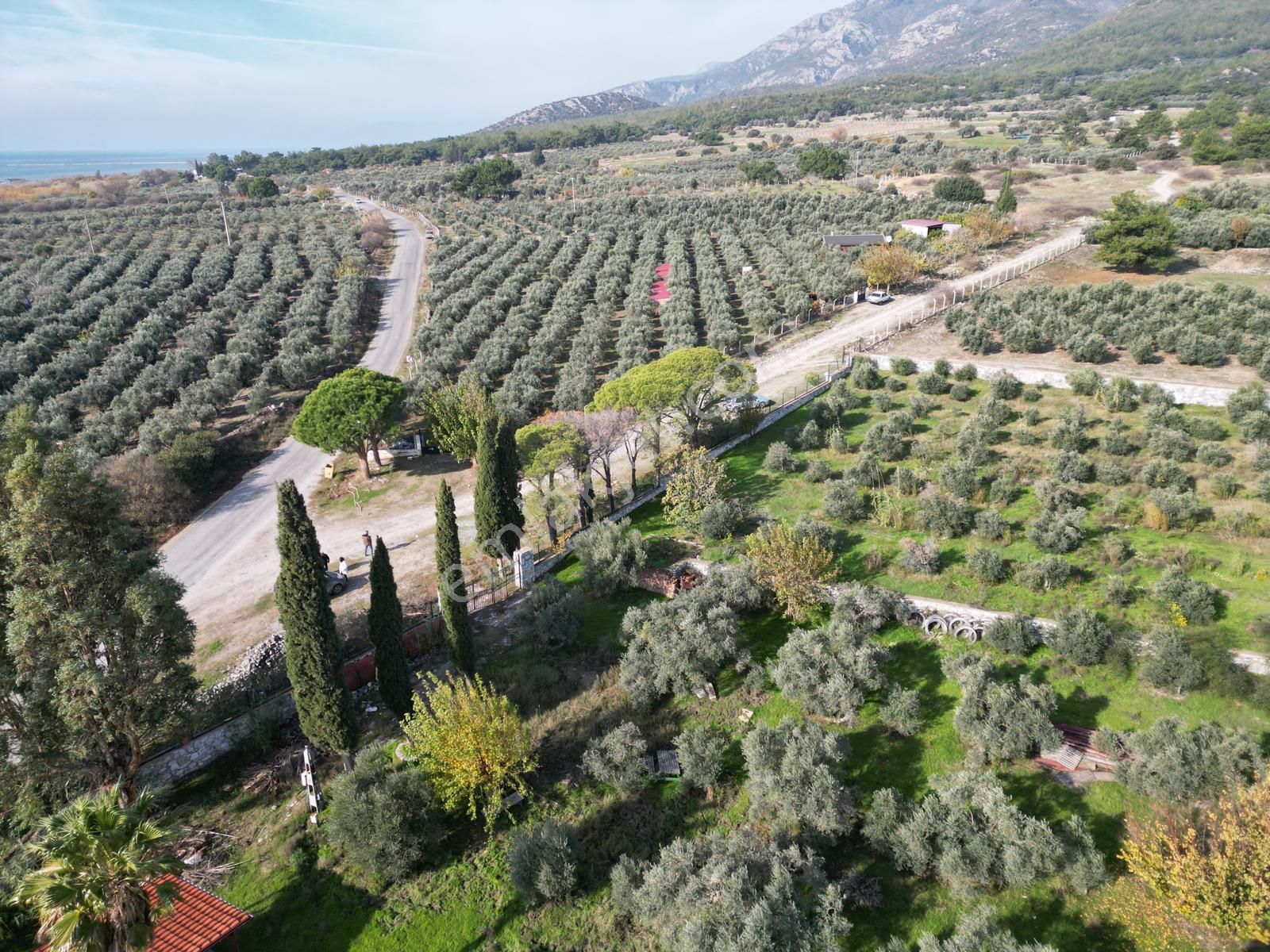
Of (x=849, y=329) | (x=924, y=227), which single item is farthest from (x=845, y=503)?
(x=924, y=227)

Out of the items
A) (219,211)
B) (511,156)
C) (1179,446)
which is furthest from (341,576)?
(511,156)

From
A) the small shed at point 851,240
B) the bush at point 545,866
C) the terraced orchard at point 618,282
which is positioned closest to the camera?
the bush at point 545,866

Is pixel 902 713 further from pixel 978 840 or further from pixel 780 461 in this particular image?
pixel 780 461

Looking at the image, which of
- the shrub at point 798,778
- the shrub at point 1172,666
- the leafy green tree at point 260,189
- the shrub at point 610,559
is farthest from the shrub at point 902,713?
the leafy green tree at point 260,189

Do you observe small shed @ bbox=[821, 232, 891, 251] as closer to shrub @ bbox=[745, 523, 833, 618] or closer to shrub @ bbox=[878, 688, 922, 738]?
shrub @ bbox=[745, 523, 833, 618]

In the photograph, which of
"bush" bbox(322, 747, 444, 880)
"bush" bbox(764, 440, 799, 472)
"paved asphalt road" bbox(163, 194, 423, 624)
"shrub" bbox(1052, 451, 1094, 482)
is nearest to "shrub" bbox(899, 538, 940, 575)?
"shrub" bbox(1052, 451, 1094, 482)

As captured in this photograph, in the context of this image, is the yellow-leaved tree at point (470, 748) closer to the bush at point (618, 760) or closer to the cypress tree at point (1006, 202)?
the bush at point (618, 760)
